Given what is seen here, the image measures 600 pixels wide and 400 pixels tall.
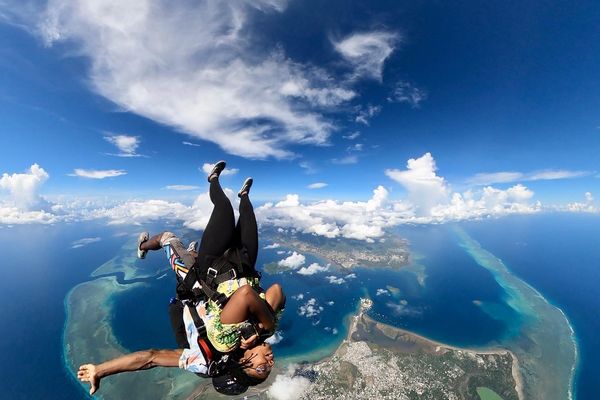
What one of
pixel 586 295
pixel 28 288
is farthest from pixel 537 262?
pixel 28 288

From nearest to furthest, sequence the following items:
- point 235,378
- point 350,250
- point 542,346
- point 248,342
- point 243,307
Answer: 1. point 243,307
2. point 248,342
3. point 235,378
4. point 542,346
5. point 350,250

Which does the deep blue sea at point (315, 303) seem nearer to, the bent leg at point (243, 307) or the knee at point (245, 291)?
the bent leg at point (243, 307)

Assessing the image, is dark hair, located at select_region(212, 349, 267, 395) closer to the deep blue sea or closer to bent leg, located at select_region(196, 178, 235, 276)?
bent leg, located at select_region(196, 178, 235, 276)

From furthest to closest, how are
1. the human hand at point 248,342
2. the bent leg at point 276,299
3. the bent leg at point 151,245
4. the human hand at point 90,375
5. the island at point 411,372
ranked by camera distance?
the island at point 411,372, the bent leg at point 151,245, the bent leg at point 276,299, the human hand at point 248,342, the human hand at point 90,375

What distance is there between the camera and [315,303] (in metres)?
85.8

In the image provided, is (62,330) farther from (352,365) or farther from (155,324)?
(352,365)

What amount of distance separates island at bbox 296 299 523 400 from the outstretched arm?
56.5 metres

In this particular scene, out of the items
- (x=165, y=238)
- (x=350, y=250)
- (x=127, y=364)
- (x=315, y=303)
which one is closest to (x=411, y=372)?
(x=315, y=303)

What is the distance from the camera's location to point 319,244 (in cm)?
17925

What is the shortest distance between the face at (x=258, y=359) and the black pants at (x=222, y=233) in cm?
122

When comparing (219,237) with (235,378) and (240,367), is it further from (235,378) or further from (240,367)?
(235,378)

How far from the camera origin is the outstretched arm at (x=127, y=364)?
104 inches

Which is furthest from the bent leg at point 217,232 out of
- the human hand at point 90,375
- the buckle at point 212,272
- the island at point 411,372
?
the island at point 411,372

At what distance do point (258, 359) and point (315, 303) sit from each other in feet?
293
